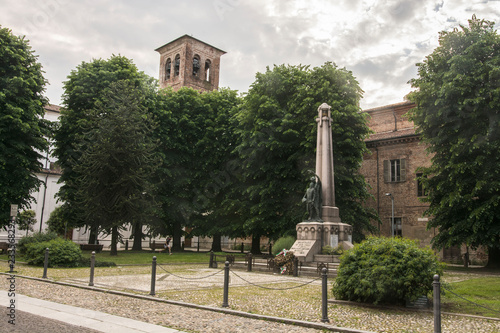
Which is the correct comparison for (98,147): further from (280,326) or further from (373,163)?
(373,163)

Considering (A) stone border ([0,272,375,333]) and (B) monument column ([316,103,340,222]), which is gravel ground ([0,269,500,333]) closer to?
(A) stone border ([0,272,375,333])

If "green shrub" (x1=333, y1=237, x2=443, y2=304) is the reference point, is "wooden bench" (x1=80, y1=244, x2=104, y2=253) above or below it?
below

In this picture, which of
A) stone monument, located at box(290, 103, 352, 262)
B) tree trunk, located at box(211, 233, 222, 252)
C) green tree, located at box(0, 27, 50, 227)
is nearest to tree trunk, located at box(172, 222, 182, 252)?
tree trunk, located at box(211, 233, 222, 252)

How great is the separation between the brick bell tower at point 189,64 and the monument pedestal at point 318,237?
39669mm

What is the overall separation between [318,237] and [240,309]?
10.6 m

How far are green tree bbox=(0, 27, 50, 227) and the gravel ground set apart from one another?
14.6 m

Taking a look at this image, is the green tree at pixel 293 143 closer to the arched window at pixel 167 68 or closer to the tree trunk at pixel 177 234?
the tree trunk at pixel 177 234

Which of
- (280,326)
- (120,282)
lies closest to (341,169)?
(120,282)

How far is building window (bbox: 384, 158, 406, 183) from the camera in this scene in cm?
3512

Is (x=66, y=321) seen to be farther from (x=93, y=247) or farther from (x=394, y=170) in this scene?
(x=394, y=170)

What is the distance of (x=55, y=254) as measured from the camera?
58.4 ft

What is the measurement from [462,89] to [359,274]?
621 inches

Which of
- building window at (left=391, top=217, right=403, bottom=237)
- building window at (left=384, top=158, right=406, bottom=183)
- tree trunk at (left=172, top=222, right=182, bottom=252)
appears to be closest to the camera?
tree trunk at (left=172, top=222, right=182, bottom=252)

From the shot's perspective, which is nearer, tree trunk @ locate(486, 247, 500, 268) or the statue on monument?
the statue on monument
